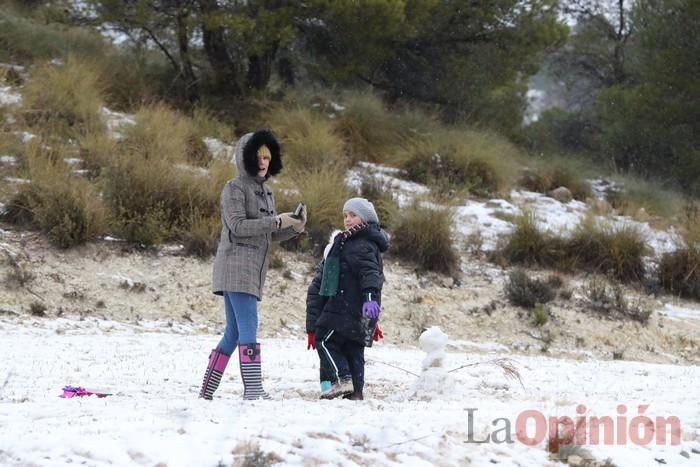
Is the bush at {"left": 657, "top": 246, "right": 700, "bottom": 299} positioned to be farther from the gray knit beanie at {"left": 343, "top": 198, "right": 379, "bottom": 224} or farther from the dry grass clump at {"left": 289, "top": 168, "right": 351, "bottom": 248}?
the gray knit beanie at {"left": 343, "top": 198, "right": 379, "bottom": 224}

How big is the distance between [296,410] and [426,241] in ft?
25.1

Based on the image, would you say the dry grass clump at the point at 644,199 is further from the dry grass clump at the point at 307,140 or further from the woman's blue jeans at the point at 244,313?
the woman's blue jeans at the point at 244,313

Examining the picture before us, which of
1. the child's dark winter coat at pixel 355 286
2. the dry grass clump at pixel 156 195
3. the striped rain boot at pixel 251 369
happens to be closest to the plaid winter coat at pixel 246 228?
the striped rain boot at pixel 251 369

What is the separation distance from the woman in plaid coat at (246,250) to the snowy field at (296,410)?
261mm

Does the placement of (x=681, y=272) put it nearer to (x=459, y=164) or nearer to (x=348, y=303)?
(x=459, y=164)

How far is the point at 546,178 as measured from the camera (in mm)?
17922

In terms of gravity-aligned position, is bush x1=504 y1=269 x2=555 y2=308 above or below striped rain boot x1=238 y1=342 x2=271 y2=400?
below

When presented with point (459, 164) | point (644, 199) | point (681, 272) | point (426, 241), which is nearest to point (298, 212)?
point (426, 241)

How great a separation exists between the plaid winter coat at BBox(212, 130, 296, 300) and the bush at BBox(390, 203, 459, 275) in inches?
271

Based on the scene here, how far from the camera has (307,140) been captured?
15.7 meters

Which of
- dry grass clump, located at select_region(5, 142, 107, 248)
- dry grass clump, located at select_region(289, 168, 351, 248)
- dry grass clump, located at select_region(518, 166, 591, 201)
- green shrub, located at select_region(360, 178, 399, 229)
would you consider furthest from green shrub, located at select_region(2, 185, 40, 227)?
dry grass clump, located at select_region(518, 166, 591, 201)

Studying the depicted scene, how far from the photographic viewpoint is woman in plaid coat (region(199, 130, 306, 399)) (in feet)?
18.7

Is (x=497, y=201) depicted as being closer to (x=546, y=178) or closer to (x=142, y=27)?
(x=546, y=178)

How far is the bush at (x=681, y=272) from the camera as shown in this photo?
13.2 metres
